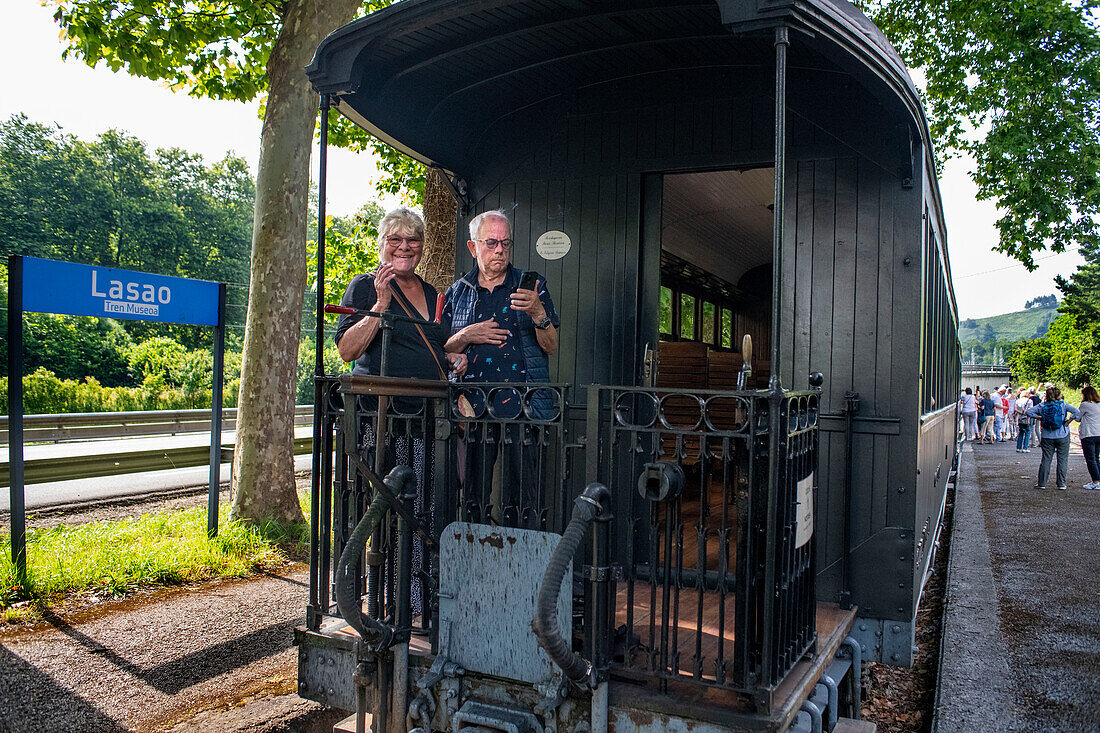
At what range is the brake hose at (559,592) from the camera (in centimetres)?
260

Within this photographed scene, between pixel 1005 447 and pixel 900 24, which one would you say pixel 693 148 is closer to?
pixel 900 24

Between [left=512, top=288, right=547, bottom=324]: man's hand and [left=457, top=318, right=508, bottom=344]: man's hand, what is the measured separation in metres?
0.13

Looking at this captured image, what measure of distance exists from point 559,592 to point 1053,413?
1340 centimetres

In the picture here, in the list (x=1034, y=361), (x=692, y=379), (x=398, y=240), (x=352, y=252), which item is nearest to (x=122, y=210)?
(x=352, y=252)

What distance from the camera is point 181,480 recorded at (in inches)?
476

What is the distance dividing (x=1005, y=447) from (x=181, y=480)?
23.8 meters

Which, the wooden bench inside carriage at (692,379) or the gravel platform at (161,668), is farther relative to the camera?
the wooden bench inside carriage at (692,379)

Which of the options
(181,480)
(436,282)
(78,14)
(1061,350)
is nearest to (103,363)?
(181,480)

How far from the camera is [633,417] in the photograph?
10.2 ft

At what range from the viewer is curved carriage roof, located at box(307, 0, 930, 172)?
3.29 m

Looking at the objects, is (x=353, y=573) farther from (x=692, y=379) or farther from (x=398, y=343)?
(x=692, y=379)

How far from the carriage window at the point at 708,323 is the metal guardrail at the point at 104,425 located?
935 centimetres

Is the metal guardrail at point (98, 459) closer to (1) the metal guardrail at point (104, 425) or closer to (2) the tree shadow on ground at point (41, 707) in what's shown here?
(1) the metal guardrail at point (104, 425)

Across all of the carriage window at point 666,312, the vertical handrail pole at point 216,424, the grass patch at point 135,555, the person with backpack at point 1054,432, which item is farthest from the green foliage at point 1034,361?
the vertical handrail pole at point 216,424
